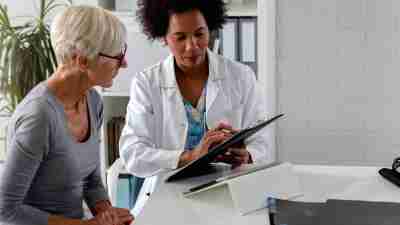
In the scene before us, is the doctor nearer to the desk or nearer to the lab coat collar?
the lab coat collar

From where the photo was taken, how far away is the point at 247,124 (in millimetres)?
2080

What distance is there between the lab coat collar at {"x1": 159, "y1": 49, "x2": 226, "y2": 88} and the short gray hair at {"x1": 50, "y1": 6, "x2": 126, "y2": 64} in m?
0.53

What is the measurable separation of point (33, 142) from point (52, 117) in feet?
0.27

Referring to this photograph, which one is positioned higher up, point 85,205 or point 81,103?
point 81,103

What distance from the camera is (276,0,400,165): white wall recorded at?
265cm

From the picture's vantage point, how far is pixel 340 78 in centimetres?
269

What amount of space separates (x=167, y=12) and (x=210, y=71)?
0.88 ft

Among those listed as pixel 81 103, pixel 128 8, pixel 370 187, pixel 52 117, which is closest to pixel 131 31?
pixel 128 8

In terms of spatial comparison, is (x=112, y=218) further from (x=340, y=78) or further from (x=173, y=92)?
(x=340, y=78)

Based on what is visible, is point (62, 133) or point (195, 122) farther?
point (195, 122)

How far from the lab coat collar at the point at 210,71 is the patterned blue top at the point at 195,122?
0.08 meters

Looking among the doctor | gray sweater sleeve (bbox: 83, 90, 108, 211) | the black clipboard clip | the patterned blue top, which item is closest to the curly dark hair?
the doctor

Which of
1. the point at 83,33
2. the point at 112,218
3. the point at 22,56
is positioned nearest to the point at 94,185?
the point at 112,218

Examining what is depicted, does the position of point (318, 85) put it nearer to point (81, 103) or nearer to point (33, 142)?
point (81, 103)
